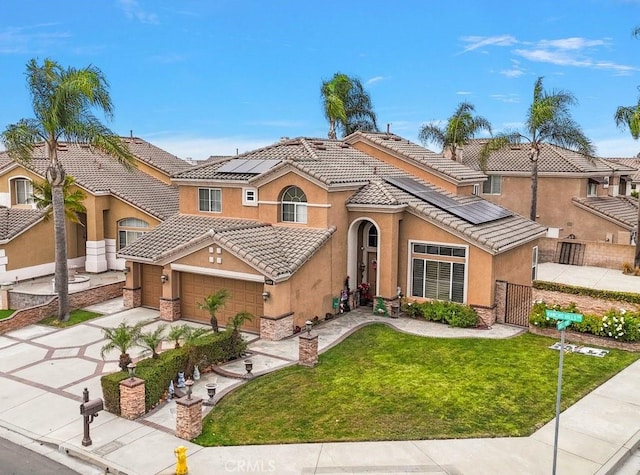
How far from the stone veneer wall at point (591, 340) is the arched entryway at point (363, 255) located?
6.76m

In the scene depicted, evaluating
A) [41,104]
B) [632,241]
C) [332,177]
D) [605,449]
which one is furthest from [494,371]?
[632,241]

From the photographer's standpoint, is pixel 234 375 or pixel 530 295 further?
pixel 530 295

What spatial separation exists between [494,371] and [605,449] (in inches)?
186

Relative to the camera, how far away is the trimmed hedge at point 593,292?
68.1ft

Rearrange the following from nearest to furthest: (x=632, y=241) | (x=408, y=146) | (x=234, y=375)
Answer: (x=234, y=375)
(x=408, y=146)
(x=632, y=241)

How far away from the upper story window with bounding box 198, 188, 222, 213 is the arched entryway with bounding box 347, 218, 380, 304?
6244 mm

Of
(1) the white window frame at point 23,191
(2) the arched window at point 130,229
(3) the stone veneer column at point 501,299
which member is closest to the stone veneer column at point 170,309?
(2) the arched window at point 130,229

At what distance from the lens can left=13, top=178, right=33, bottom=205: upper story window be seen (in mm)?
33156

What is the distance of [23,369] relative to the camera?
1845 cm

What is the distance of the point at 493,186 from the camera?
39.8 m

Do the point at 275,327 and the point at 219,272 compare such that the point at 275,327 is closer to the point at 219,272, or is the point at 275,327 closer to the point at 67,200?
the point at 219,272

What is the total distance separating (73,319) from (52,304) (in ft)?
3.98

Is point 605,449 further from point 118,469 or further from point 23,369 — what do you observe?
point 23,369

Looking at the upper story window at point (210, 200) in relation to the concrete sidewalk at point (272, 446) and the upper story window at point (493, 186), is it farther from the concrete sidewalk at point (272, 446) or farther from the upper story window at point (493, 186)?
the upper story window at point (493, 186)
